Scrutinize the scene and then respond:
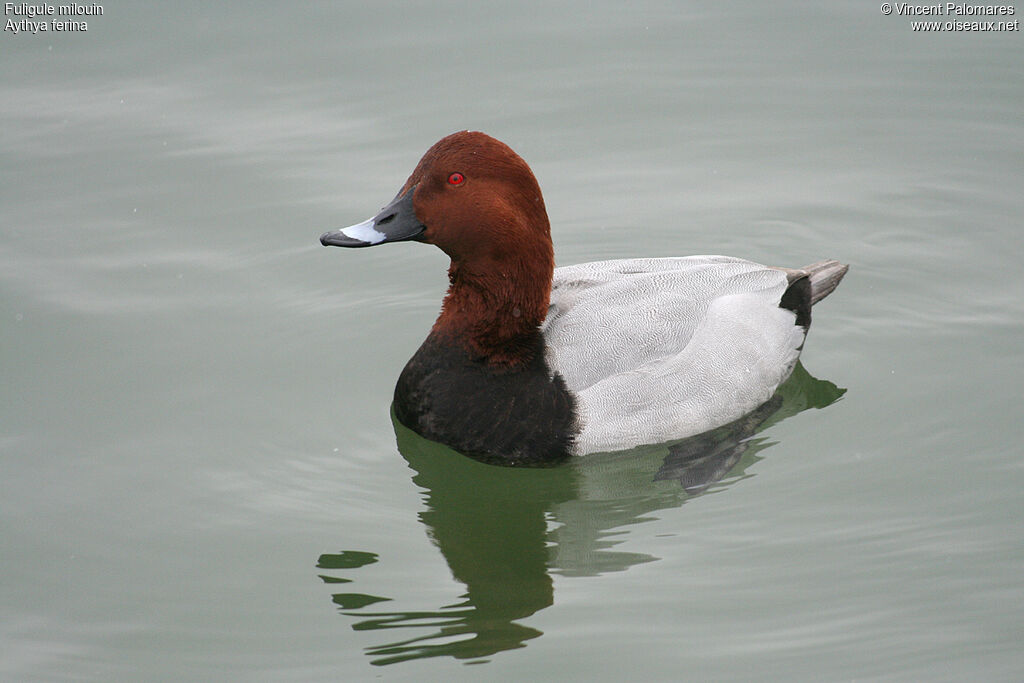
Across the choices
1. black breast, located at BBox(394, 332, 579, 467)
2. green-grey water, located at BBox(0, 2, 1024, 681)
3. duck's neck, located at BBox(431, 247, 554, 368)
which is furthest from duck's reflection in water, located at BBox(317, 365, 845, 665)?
duck's neck, located at BBox(431, 247, 554, 368)

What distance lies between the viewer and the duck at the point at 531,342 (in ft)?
21.9

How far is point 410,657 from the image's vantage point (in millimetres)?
5594

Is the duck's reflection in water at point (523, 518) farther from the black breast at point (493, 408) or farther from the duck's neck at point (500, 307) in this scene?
the duck's neck at point (500, 307)

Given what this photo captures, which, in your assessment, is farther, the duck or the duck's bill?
the duck

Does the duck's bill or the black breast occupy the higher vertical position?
the duck's bill

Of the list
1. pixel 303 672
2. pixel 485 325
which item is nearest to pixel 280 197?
pixel 485 325

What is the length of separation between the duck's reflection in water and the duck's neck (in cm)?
59

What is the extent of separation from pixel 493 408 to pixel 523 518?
1.96 feet

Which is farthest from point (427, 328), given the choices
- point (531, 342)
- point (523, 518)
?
point (523, 518)

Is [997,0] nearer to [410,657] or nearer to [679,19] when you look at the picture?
[679,19]

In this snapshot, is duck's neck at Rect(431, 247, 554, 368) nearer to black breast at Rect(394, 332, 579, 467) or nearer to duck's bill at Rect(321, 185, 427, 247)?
black breast at Rect(394, 332, 579, 467)

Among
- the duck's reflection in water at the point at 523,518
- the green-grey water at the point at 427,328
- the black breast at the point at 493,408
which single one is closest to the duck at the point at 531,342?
the black breast at the point at 493,408

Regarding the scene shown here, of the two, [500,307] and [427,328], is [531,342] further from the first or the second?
[427,328]

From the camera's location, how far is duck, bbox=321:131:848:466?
6.66 metres
